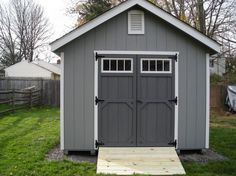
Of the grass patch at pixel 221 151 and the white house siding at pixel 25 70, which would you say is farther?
the white house siding at pixel 25 70

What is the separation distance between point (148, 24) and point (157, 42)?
1.57ft

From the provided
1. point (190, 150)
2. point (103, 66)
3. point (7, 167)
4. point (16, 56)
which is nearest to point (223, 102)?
point (190, 150)

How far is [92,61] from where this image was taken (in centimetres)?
841

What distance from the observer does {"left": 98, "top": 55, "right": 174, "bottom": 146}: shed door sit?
8.44 m

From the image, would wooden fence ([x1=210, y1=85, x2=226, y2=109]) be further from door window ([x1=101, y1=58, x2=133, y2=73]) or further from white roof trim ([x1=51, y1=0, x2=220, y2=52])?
door window ([x1=101, y1=58, x2=133, y2=73])

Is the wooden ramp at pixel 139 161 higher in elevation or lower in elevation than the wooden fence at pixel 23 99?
lower

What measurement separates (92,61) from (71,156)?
7.49 feet

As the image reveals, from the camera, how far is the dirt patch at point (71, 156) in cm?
796

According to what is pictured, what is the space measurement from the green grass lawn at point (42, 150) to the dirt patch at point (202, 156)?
236mm

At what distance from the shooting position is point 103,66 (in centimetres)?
845

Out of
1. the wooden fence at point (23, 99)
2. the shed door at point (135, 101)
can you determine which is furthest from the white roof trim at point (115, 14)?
the wooden fence at point (23, 99)

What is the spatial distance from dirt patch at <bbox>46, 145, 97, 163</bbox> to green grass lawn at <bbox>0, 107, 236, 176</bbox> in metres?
0.19

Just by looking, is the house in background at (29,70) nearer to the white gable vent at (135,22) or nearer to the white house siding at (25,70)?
the white house siding at (25,70)

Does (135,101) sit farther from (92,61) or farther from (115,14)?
(115,14)
